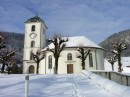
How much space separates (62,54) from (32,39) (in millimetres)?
13088

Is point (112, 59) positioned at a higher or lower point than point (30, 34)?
lower

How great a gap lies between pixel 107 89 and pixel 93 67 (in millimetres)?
41906

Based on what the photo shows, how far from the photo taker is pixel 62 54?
170 ft

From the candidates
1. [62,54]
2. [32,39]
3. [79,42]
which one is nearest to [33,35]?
[32,39]

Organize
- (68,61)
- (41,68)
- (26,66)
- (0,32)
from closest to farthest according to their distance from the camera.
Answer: (0,32) < (68,61) < (41,68) < (26,66)

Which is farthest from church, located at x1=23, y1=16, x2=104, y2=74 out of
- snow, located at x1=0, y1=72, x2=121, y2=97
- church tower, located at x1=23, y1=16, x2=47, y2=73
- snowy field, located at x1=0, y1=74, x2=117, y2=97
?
snowy field, located at x1=0, y1=74, x2=117, y2=97

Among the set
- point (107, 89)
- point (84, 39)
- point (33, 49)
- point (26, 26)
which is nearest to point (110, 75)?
point (107, 89)

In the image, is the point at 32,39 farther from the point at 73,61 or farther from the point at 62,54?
the point at 73,61

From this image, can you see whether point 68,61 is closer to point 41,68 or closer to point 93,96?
point 41,68

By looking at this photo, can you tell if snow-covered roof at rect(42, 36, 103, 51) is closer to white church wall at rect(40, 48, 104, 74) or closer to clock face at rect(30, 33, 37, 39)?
white church wall at rect(40, 48, 104, 74)

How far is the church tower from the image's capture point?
59.5m

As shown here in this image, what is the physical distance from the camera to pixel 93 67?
51250mm

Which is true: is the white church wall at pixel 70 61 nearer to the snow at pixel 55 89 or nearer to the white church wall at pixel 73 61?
the white church wall at pixel 73 61

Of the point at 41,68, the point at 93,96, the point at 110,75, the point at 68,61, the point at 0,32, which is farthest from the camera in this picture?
the point at 41,68
